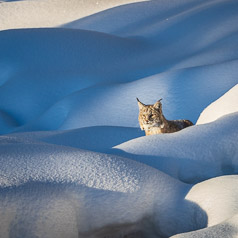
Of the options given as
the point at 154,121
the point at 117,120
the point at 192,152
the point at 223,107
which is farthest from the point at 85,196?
the point at 117,120

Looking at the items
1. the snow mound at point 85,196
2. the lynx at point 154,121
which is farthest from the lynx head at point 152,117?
the snow mound at point 85,196

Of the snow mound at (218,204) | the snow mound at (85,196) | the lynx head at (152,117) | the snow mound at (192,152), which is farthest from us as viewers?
the lynx head at (152,117)

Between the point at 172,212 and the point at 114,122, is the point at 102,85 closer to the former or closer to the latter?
the point at 114,122

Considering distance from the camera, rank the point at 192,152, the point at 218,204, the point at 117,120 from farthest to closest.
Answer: the point at 117,120 → the point at 192,152 → the point at 218,204

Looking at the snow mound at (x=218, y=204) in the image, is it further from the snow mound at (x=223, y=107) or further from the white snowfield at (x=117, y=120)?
the snow mound at (x=223, y=107)

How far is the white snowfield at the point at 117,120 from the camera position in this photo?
1713 millimetres

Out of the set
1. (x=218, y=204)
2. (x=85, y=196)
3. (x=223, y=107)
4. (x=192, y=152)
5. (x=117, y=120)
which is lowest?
A: (x=218, y=204)

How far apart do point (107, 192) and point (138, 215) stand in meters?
0.14

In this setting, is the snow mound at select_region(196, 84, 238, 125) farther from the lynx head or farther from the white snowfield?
the lynx head

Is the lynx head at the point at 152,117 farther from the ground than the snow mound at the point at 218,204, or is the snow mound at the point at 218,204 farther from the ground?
the lynx head at the point at 152,117

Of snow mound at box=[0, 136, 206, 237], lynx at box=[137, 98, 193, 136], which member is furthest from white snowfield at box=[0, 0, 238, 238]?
lynx at box=[137, 98, 193, 136]

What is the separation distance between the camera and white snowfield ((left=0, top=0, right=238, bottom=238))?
171 centimetres

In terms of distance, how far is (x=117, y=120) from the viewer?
3883 mm

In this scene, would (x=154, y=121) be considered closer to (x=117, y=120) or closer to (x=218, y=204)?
(x=117, y=120)
